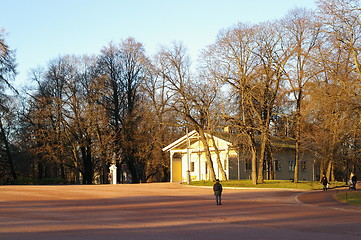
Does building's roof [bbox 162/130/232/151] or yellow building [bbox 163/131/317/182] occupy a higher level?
building's roof [bbox 162/130/232/151]

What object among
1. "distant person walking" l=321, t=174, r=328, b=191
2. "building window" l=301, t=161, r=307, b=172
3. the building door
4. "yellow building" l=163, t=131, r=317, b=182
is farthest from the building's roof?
"distant person walking" l=321, t=174, r=328, b=191

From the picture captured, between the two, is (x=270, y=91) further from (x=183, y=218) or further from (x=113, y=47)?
(x=183, y=218)

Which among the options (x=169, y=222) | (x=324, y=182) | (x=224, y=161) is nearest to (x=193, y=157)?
(x=224, y=161)

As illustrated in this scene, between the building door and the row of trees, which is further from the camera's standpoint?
the building door

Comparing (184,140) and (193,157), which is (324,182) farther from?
(193,157)

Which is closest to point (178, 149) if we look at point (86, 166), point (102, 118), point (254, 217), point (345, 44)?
point (102, 118)

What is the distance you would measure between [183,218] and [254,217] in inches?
122

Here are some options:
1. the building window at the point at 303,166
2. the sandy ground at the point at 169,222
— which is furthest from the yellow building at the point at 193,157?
the sandy ground at the point at 169,222

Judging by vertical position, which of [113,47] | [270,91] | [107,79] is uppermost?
[113,47]

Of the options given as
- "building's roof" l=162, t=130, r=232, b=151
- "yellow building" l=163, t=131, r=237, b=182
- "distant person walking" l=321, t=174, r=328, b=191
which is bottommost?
"distant person walking" l=321, t=174, r=328, b=191

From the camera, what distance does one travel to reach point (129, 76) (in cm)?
5919

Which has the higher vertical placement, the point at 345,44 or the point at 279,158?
the point at 345,44

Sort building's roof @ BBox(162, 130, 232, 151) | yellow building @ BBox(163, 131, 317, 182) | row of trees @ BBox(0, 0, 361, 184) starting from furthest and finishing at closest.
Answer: building's roof @ BBox(162, 130, 232, 151) → yellow building @ BBox(163, 131, 317, 182) → row of trees @ BBox(0, 0, 361, 184)

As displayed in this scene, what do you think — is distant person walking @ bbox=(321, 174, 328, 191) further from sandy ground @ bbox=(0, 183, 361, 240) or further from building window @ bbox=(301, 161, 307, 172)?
building window @ bbox=(301, 161, 307, 172)
